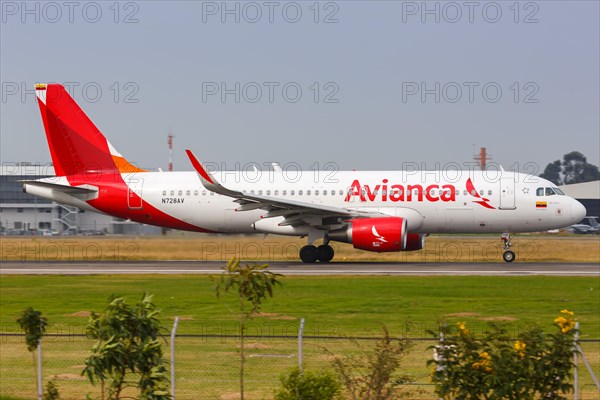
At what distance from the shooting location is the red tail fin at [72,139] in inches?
1770

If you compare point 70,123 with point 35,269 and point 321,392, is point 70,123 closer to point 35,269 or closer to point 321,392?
point 35,269

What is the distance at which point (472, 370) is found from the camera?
13094mm

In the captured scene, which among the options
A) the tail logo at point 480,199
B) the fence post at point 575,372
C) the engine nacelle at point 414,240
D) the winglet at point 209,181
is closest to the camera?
the fence post at point 575,372

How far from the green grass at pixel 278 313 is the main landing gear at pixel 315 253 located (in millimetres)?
7039

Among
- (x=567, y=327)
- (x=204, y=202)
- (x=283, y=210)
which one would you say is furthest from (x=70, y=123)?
(x=567, y=327)

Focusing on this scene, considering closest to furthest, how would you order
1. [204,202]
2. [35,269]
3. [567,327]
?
[567,327] → [35,269] → [204,202]

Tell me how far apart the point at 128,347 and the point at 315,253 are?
27.7 metres

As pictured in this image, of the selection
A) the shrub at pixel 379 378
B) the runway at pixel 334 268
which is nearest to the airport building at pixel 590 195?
the runway at pixel 334 268

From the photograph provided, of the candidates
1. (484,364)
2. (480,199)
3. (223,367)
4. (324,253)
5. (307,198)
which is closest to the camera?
(484,364)

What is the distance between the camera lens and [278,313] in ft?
83.8

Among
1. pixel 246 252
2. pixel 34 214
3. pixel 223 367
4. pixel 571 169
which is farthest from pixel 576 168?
pixel 223 367

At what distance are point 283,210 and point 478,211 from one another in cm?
879

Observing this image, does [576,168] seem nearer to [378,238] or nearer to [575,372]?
[378,238]

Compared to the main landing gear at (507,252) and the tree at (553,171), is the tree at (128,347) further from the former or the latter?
the tree at (553,171)
